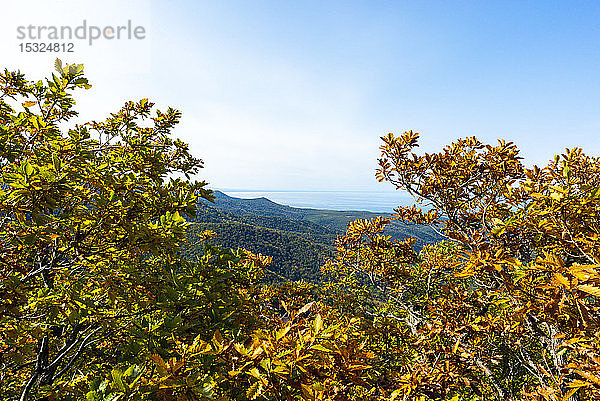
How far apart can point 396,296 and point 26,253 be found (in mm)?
8484

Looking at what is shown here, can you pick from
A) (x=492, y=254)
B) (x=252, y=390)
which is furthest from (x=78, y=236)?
(x=492, y=254)

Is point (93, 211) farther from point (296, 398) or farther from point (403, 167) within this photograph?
point (403, 167)

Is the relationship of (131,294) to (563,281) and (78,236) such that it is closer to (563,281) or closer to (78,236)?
(78,236)

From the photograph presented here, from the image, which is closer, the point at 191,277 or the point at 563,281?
the point at 563,281

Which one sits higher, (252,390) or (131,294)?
(131,294)

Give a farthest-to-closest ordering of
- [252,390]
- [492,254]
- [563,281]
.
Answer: [492,254]
[252,390]
[563,281]

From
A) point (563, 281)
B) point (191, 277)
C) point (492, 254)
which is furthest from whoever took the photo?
point (191, 277)

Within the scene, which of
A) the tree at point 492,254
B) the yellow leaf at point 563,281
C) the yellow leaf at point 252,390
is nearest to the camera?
the yellow leaf at point 563,281

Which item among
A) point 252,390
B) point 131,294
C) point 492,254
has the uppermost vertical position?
point 492,254

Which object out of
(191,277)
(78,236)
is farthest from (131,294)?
(78,236)

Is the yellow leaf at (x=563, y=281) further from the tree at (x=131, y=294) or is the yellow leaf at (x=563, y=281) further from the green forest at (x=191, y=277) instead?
the tree at (x=131, y=294)

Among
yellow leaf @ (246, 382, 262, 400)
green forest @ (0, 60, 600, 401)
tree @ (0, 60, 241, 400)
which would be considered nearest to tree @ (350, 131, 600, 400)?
green forest @ (0, 60, 600, 401)

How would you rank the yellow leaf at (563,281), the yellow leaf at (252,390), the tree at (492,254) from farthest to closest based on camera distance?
1. the tree at (492,254)
2. the yellow leaf at (252,390)
3. the yellow leaf at (563,281)

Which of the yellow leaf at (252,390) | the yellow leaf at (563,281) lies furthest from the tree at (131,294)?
the yellow leaf at (563,281)
